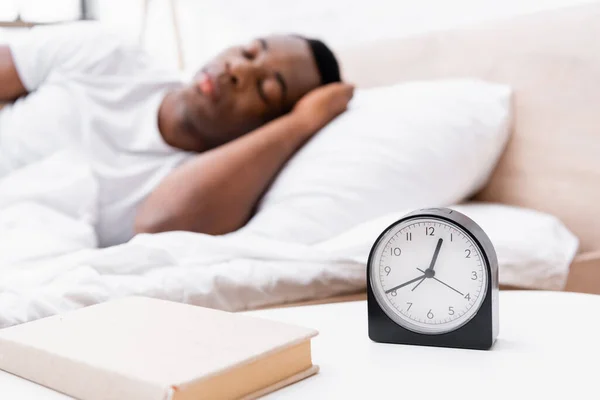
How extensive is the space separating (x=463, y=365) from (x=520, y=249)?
48 centimetres

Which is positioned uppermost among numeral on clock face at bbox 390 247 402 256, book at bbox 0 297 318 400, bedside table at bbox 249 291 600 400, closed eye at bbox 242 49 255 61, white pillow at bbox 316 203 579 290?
closed eye at bbox 242 49 255 61

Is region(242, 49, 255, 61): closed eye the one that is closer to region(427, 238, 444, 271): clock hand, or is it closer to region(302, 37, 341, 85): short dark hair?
region(302, 37, 341, 85): short dark hair

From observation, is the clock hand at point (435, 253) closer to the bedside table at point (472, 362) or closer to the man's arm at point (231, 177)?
the bedside table at point (472, 362)

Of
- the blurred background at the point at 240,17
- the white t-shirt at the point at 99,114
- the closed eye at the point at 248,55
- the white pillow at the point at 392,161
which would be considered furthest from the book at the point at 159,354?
the blurred background at the point at 240,17

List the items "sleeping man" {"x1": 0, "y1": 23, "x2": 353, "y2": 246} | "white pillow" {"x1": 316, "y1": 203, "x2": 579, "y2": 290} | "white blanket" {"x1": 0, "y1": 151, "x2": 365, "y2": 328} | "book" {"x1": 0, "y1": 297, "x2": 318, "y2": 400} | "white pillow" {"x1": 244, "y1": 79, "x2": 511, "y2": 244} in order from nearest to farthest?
"book" {"x1": 0, "y1": 297, "x2": 318, "y2": 400} → "white blanket" {"x1": 0, "y1": 151, "x2": 365, "y2": 328} → "white pillow" {"x1": 316, "y1": 203, "x2": 579, "y2": 290} → "white pillow" {"x1": 244, "y1": 79, "x2": 511, "y2": 244} → "sleeping man" {"x1": 0, "y1": 23, "x2": 353, "y2": 246}

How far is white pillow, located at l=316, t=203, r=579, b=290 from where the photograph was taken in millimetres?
949

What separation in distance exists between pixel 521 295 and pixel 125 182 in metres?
0.91

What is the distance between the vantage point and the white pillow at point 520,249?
949 mm

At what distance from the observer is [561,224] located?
3.95 ft

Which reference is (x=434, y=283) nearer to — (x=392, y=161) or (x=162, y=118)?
(x=392, y=161)

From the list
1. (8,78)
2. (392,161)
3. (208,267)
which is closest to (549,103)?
(392,161)

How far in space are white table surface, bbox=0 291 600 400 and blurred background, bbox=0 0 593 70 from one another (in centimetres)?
94

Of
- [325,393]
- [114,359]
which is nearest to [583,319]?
[325,393]

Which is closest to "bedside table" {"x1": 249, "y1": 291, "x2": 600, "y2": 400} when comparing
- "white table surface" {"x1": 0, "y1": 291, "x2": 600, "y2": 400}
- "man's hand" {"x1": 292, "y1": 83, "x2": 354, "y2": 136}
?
"white table surface" {"x1": 0, "y1": 291, "x2": 600, "y2": 400}
